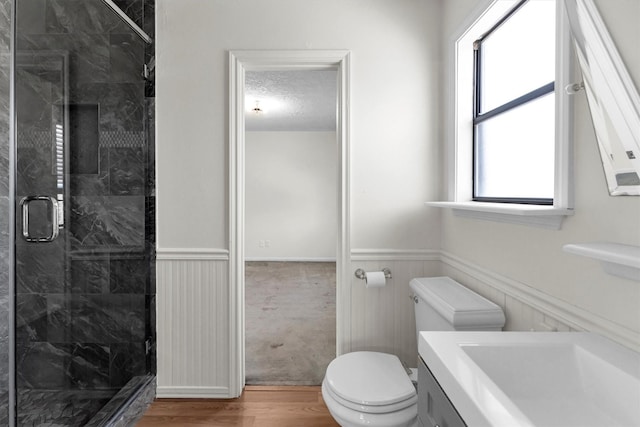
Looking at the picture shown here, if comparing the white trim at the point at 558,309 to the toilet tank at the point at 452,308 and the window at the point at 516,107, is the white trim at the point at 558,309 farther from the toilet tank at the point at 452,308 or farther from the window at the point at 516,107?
the window at the point at 516,107

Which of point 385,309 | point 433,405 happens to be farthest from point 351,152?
point 433,405

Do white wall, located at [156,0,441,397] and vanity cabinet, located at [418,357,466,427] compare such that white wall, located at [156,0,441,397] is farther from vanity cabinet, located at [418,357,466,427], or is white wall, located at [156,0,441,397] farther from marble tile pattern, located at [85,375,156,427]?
vanity cabinet, located at [418,357,466,427]

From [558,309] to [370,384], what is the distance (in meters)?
0.71

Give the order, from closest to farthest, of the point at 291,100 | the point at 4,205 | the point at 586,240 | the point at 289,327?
the point at 586,240
the point at 4,205
the point at 289,327
the point at 291,100

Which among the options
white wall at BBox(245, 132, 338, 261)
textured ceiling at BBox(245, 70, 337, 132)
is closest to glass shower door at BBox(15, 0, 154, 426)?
textured ceiling at BBox(245, 70, 337, 132)

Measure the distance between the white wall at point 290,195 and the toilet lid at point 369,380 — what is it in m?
4.36

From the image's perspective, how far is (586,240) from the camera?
2.97 ft

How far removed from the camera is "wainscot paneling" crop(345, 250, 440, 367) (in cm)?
185

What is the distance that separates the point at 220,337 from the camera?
1.85m

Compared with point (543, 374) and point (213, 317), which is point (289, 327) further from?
point (543, 374)

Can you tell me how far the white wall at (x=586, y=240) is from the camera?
77cm

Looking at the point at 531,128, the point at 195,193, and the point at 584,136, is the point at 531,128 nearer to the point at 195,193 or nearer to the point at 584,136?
the point at 584,136

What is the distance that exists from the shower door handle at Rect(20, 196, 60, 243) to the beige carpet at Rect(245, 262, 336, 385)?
1349mm

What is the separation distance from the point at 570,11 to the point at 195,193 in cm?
173
